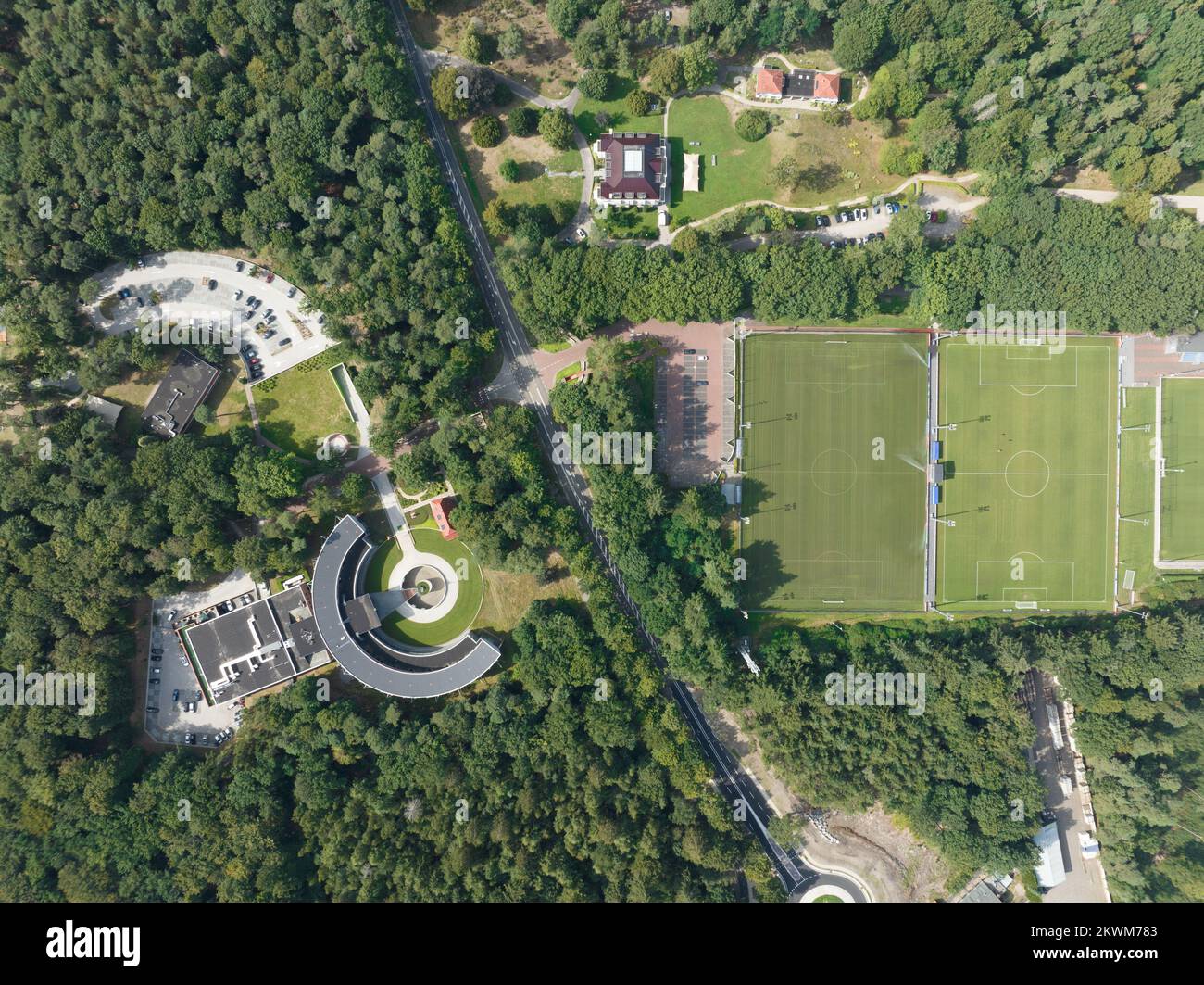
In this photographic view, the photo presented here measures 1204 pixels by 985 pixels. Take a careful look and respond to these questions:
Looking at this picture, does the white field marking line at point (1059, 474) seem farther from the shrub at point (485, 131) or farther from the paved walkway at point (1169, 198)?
the shrub at point (485, 131)

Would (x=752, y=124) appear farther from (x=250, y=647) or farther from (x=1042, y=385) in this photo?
(x=250, y=647)

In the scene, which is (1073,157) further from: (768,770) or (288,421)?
(288,421)

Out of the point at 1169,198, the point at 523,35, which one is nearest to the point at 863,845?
the point at 1169,198

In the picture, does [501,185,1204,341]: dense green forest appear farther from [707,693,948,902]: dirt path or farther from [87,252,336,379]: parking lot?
[707,693,948,902]: dirt path

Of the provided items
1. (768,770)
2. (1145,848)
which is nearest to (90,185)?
(768,770)

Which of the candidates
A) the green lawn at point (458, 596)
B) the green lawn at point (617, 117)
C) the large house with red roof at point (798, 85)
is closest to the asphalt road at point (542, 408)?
the green lawn at point (458, 596)

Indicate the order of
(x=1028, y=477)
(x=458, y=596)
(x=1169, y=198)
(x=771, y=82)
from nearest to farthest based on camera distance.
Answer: (x=771, y=82) < (x=458, y=596) < (x=1169, y=198) < (x=1028, y=477)

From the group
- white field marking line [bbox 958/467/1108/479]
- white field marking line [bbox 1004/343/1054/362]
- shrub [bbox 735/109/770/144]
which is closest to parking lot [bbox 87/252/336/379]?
shrub [bbox 735/109/770/144]
